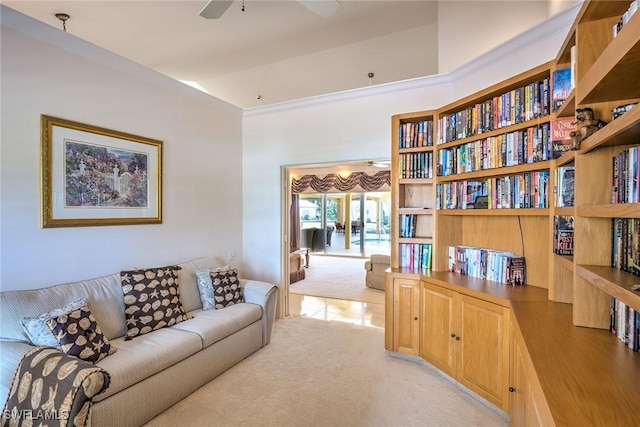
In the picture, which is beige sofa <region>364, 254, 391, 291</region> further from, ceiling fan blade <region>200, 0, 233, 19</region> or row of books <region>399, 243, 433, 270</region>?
ceiling fan blade <region>200, 0, 233, 19</region>

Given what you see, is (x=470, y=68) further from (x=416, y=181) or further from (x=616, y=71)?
(x=616, y=71)

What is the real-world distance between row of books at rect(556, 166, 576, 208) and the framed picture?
3446 mm

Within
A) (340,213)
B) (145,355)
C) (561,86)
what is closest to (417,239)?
(561,86)

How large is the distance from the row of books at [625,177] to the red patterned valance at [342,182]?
6.60 metres

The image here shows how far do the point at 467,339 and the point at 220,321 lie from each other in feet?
6.80

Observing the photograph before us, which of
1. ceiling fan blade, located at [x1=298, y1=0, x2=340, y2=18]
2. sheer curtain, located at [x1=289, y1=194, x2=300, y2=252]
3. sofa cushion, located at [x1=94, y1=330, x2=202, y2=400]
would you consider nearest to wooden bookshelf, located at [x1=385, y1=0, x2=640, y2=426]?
ceiling fan blade, located at [x1=298, y1=0, x2=340, y2=18]

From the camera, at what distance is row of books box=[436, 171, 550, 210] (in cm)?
225

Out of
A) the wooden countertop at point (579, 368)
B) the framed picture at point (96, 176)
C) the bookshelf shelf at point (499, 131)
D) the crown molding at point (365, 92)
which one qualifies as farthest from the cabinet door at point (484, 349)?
the framed picture at point (96, 176)

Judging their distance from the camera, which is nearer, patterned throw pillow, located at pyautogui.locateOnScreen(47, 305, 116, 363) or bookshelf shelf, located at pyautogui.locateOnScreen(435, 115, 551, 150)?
patterned throw pillow, located at pyautogui.locateOnScreen(47, 305, 116, 363)

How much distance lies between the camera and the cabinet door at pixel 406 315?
2.93 metres

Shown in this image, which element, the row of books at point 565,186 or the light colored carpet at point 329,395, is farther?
the light colored carpet at point 329,395

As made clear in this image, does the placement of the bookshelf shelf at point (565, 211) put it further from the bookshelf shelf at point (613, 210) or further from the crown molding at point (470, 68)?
the crown molding at point (470, 68)

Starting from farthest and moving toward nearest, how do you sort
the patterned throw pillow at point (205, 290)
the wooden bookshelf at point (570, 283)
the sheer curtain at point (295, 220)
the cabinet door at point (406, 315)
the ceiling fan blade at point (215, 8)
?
the sheer curtain at point (295, 220)
the patterned throw pillow at point (205, 290)
the cabinet door at point (406, 315)
the ceiling fan blade at point (215, 8)
the wooden bookshelf at point (570, 283)

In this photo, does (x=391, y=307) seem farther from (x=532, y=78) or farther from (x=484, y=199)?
(x=532, y=78)
